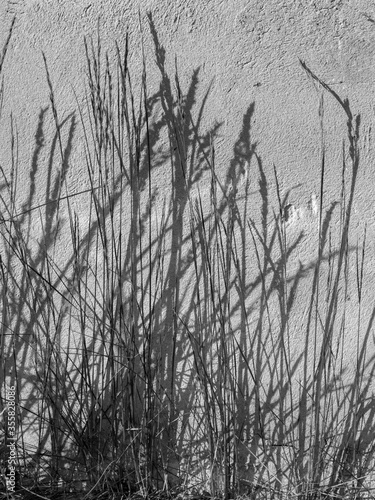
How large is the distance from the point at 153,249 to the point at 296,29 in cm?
99

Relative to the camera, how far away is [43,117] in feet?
7.24

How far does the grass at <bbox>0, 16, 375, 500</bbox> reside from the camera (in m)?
1.97

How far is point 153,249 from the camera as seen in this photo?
7.10 feet

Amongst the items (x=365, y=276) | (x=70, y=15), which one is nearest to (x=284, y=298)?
(x=365, y=276)

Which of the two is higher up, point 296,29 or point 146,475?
point 296,29

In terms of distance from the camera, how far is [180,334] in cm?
214

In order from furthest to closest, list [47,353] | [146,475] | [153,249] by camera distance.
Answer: [153,249] < [47,353] < [146,475]

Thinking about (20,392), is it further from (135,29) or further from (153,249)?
(135,29)

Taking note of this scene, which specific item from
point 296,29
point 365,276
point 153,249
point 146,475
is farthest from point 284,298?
point 296,29

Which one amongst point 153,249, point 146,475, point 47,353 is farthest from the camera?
point 153,249

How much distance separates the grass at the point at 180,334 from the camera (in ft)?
6.46

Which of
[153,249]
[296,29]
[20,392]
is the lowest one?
[20,392]

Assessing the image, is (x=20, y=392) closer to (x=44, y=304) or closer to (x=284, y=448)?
(x=44, y=304)

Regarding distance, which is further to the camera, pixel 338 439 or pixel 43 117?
pixel 43 117
